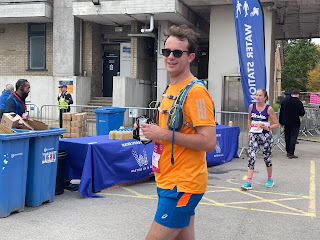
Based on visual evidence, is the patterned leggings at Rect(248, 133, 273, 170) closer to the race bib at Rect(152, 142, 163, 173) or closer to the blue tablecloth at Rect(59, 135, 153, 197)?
the blue tablecloth at Rect(59, 135, 153, 197)

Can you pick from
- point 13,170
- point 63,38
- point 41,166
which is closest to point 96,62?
point 63,38

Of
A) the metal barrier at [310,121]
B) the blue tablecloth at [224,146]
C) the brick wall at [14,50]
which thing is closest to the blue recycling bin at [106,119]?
the blue tablecloth at [224,146]

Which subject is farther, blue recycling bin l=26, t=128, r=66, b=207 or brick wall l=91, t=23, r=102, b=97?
brick wall l=91, t=23, r=102, b=97

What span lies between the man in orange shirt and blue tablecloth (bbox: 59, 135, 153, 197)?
379 cm

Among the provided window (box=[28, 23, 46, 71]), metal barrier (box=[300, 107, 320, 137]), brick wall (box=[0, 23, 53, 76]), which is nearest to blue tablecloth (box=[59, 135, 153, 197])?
metal barrier (box=[300, 107, 320, 137])

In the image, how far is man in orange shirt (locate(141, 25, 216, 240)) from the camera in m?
2.63

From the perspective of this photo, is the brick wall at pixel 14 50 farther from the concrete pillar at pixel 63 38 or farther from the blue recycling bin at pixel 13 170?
the blue recycling bin at pixel 13 170

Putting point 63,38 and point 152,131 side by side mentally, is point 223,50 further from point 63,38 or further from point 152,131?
point 152,131

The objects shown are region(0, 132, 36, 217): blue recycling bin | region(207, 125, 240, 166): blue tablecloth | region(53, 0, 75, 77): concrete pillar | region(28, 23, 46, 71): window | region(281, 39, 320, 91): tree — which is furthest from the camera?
region(281, 39, 320, 91): tree

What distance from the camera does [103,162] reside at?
6.68 meters

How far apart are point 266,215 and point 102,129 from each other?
6.82 meters

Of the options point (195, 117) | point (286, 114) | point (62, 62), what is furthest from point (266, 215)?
point (62, 62)

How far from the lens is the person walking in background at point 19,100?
7.54m

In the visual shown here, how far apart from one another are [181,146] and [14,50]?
67.3 feet
